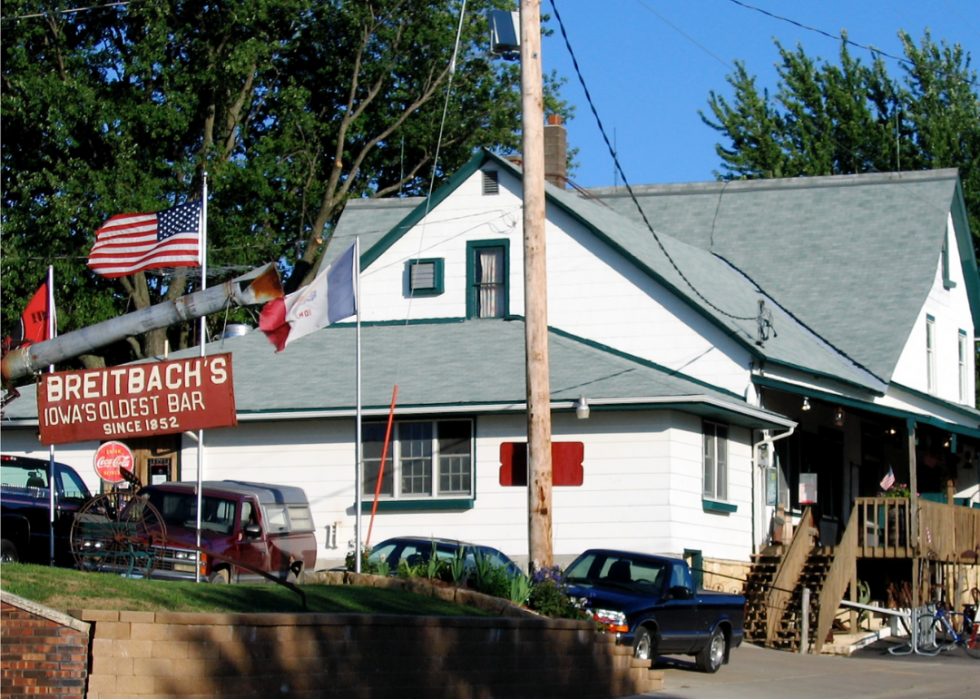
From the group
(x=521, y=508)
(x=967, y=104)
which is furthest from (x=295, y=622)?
(x=967, y=104)

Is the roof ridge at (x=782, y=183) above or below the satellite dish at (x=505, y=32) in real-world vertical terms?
above

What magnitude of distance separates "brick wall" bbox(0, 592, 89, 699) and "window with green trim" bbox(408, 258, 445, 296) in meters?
17.6

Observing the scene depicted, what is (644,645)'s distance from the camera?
720 inches

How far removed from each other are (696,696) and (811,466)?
1439 cm

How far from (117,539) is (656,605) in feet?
22.1

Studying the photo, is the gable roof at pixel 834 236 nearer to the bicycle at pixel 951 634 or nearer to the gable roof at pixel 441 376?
the bicycle at pixel 951 634

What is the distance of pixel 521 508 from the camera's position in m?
24.1

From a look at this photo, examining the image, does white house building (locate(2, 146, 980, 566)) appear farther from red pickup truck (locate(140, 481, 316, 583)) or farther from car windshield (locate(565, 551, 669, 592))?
red pickup truck (locate(140, 481, 316, 583))

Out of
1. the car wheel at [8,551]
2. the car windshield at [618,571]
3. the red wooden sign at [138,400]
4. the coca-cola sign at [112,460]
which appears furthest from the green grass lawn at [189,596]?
the coca-cola sign at [112,460]

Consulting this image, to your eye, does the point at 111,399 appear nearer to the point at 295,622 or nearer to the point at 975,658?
the point at 295,622

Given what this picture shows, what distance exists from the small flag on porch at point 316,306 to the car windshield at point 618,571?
178 inches

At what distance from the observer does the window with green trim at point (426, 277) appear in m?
28.1

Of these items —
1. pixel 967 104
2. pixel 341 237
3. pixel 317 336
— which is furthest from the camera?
pixel 967 104

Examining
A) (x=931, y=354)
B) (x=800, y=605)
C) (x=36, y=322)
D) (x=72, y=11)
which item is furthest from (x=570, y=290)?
(x=72, y=11)
